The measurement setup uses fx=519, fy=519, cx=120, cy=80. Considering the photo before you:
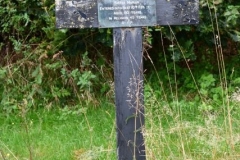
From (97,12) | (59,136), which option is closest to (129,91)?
(97,12)

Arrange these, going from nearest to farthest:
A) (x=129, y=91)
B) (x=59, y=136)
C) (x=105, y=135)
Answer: (x=129, y=91) → (x=105, y=135) → (x=59, y=136)

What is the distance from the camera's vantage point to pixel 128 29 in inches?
135

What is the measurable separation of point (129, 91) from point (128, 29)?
1.35 ft

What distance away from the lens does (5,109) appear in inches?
219

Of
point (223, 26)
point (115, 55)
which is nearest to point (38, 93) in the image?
point (223, 26)

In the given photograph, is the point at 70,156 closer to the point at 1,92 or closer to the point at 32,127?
the point at 32,127

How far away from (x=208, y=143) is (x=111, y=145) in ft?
3.25

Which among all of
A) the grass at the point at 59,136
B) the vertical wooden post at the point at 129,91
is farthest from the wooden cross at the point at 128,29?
the grass at the point at 59,136

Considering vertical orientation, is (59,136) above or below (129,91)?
below

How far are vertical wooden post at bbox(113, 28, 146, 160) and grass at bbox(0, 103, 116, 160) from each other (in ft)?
1.57

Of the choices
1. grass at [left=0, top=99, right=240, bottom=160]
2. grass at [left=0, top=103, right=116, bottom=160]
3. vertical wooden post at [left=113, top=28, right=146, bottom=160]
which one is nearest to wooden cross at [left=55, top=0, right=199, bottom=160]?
vertical wooden post at [left=113, top=28, right=146, bottom=160]

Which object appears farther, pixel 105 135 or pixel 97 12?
pixel 105 135

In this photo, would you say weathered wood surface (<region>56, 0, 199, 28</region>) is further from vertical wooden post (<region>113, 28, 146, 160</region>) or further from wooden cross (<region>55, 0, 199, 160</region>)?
vertical wooden post (<region>113, 28, 146, 160</region>)

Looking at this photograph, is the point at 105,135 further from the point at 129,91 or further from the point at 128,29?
the point at 128,29
